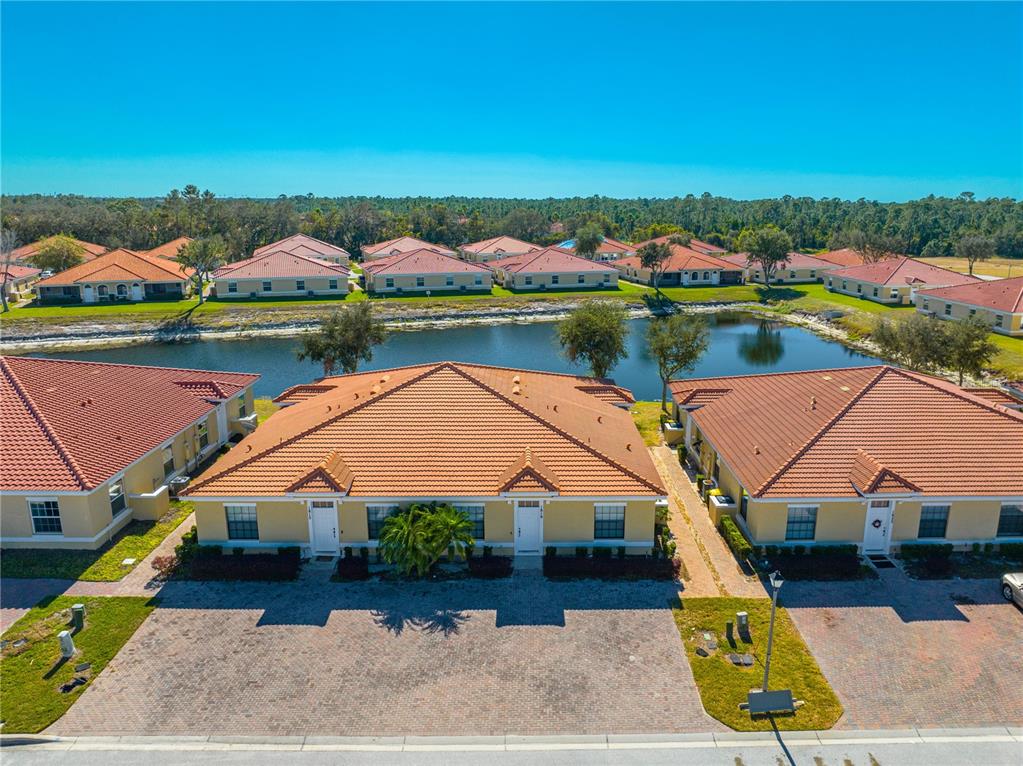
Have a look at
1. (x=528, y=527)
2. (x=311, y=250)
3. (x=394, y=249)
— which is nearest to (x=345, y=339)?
(x=528, y=527)

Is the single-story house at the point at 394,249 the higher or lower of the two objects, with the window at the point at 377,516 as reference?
higher

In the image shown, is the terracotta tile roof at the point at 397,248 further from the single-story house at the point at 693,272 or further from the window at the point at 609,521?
the window at the point at 609,521

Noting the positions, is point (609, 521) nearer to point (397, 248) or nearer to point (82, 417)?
point (82, 417)

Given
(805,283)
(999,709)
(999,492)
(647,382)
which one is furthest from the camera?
(805,283)

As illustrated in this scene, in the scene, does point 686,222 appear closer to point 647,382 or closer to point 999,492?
point 647,382

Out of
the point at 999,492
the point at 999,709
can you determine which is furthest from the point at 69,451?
the point at 999,492

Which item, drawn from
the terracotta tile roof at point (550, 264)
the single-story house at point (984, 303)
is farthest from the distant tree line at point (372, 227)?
the single-story house at point (984, 303)

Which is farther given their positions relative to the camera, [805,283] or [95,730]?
[805,283]

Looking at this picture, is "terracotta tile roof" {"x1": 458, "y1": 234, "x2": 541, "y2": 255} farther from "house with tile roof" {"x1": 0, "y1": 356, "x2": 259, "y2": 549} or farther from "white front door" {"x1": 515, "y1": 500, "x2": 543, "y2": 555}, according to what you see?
"white front door" {"x1": 515, "y1": 500, "x2": 543, "y2": 555}
